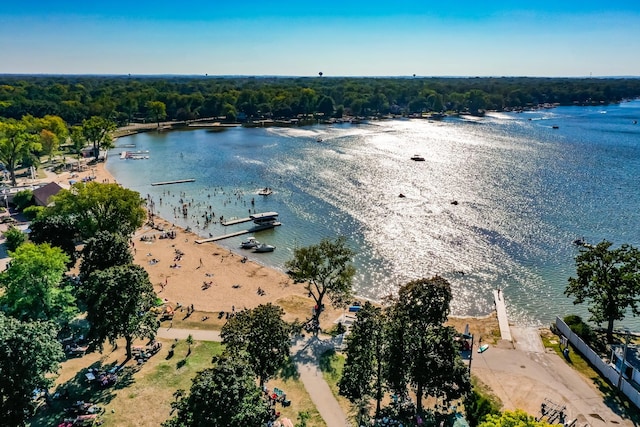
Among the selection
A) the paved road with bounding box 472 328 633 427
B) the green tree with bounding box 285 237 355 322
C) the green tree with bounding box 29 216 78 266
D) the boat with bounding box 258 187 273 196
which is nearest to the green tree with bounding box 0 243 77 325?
the green tree with bounding box 29 216 78 266

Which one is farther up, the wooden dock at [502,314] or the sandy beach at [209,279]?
the wooden dock at [502,314]

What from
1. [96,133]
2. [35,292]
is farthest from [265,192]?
[96,133]

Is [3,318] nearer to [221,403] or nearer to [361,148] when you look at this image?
[221,403]

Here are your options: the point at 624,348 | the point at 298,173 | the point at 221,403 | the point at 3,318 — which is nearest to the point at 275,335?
the point at 221,403

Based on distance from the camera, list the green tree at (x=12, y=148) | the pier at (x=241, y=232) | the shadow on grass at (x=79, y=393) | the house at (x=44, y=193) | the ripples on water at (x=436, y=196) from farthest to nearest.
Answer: the green tree at (x=12, y=148)
the house at (x=44, y=193)
the pier at (x=241, y=232)
the ripples on water at (x=436, y=196)
the shadow on grass at (x=79, y=393)

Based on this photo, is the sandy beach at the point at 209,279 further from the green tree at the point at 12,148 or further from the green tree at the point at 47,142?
the green tree at the point at 47,142

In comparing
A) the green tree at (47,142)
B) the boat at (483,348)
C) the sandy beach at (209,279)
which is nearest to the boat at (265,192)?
the sandy beach at (209,279)
